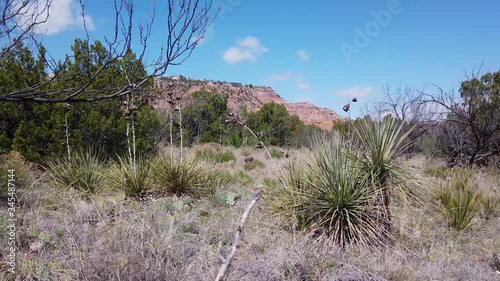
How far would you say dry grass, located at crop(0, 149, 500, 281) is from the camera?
3.12m

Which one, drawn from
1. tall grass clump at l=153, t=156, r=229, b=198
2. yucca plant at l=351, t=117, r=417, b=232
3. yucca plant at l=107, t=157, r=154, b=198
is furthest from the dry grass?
tall grass clump at l=153, t=156, r=229, b=198

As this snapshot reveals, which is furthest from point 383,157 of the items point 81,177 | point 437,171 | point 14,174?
point 14,174

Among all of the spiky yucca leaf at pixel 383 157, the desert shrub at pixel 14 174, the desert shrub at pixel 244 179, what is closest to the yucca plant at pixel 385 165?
the spiky yucca leaf at pixel 383 157

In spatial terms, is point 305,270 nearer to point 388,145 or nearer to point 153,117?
point 388,145

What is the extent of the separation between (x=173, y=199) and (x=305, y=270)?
3114 millimetres

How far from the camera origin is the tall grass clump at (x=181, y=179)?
263 inches

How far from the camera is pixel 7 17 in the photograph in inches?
159

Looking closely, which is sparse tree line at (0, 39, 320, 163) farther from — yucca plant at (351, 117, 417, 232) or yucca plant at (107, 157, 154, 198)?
yucca plant at (351, 117, 417, 232)

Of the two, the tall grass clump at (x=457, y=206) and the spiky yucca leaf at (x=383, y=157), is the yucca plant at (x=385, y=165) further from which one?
the tall grass clump at (x=457, y=206)

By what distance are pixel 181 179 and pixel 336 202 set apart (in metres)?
3.22

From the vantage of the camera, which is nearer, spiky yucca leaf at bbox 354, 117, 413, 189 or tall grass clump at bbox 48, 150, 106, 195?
spiky yucca leaf at bbox 354, 117, 413, 189

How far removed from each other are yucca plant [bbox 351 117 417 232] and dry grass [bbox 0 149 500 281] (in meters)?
0.31

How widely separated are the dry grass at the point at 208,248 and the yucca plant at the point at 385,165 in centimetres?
31

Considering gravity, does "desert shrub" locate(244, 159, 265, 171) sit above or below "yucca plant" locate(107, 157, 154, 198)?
below
